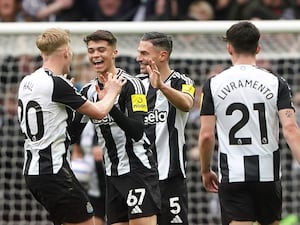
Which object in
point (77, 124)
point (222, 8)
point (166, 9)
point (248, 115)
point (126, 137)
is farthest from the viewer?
point (222, 8)

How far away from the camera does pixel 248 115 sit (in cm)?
873

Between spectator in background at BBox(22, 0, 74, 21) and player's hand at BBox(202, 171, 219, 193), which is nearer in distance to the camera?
player's hand at BBox(202, 171, 219, 193)

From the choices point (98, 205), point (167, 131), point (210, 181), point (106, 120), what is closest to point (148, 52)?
A: point (167, 131)

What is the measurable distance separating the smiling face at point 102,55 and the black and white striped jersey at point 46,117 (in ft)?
1.21

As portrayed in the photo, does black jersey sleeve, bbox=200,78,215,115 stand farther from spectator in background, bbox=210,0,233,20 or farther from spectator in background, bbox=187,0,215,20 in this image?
spectator in background, bbox=210,0,233,20

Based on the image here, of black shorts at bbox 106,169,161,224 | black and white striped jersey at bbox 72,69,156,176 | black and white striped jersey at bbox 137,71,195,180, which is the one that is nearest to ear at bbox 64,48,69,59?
black and white striped jersey at bbox 72,69,156,176

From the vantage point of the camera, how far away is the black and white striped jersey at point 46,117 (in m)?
8.91

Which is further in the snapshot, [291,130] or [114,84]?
[114,84]

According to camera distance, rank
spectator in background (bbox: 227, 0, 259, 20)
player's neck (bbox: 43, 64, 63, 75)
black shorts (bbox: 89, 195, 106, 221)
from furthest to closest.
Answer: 1. spectator in background (bbox: 227, 0, 259, 20)
2. black shorts (bbox: 89, 195, 106, 221)
3. player's neck (bbox: 43, 64, 63, 75)

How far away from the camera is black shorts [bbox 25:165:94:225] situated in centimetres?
896

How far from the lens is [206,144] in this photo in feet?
28.9

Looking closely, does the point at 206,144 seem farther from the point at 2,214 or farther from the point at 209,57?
the point at 2,214

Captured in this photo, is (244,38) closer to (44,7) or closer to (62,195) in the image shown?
(62,195)

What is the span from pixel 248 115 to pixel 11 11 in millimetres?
6760
